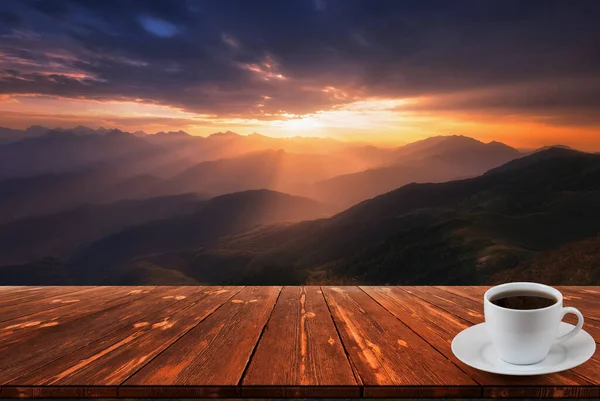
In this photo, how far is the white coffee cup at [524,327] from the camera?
1.42 meters

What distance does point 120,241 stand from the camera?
142 meters

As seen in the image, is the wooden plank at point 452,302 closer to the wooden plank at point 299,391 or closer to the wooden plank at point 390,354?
the wooden plank at point 390,354

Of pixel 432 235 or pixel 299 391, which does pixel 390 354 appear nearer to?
pixel 299 391

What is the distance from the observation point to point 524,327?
1.43m

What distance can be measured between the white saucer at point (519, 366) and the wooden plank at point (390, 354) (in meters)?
0.07

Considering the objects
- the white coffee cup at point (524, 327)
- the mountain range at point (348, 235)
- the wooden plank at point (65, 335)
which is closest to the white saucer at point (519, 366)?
the white coffee cup at point (524, 327)

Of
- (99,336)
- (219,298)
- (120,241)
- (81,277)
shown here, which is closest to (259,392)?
(99,336)

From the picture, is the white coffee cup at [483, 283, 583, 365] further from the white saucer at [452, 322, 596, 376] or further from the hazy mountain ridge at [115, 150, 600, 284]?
the hazy mountain ridge at [115, 150, 600, 284]

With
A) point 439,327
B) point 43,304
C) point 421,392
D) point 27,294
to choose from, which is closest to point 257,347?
point 421,392

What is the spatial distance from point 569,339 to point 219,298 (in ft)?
7.31

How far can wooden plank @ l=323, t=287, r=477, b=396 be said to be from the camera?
4.94 feet

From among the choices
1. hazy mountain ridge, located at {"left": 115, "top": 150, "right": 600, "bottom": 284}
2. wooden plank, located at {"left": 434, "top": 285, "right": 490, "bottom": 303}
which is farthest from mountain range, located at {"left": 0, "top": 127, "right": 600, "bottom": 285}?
wooden plank, located at {"left": 434, "top": 285, "right": 490, "bottom": 303}

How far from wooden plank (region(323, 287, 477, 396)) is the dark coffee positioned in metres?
0.29

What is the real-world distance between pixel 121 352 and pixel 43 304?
Result: 159 centimetres
